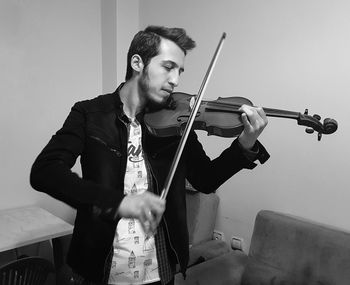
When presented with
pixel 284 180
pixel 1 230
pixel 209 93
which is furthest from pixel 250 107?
pixel 1 230

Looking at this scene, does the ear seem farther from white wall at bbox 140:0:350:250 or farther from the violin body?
white wall at bbox 140:0:350:250

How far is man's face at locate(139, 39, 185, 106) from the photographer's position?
3.42 ft

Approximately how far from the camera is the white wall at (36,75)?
7.00 feet

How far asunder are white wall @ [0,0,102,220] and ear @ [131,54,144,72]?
54.5 inches

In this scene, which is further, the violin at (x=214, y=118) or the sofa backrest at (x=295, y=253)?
the sofa backrest at (x=295, y=253)

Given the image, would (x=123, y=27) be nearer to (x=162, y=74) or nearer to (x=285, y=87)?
(x=285, y=87)

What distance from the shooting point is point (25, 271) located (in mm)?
1312

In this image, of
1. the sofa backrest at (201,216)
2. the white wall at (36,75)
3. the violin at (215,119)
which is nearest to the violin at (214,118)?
the violin at (215,119)

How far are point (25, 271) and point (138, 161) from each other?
0.71 m

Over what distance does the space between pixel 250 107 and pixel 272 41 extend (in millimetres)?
940

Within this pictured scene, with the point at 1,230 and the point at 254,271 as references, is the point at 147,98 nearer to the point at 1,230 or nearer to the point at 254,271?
the point at 254,271

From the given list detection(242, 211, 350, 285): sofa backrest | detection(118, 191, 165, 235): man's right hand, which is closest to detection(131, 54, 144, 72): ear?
detection(118, 191, 165, 235): man's right hand

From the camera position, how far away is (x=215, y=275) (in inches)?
64.7

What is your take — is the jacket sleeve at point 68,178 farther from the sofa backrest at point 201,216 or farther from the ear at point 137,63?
the sofa backrest at point 201,216
